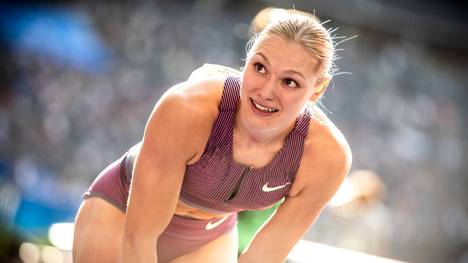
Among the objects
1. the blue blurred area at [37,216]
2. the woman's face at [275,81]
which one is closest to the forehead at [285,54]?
the woman's face at [275,81]

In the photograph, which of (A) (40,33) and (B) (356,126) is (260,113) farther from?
(A) (40,33)

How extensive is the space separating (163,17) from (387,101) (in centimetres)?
231

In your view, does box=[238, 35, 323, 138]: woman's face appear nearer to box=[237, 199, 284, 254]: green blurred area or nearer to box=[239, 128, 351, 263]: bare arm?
box=[239, 128, 351, 263]: bare arm

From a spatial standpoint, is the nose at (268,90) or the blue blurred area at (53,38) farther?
the blue blurred area at (53,38)

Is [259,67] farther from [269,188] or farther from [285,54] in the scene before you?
[269,188]

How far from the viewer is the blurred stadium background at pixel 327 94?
5.40 m

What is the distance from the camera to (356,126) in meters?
5.83

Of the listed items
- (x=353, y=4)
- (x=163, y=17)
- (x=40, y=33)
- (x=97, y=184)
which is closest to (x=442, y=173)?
(x=353, y=4)

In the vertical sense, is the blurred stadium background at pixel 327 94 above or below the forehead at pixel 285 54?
below

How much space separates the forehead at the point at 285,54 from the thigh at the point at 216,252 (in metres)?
0.80

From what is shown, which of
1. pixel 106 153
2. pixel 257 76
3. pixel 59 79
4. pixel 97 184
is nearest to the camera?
pixel 257 76

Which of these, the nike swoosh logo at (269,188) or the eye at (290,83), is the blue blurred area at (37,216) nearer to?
the nike swoosh logo at (269,188)

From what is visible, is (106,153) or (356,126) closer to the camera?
(106,153)

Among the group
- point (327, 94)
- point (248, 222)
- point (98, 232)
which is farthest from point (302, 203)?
point (327, 94)
